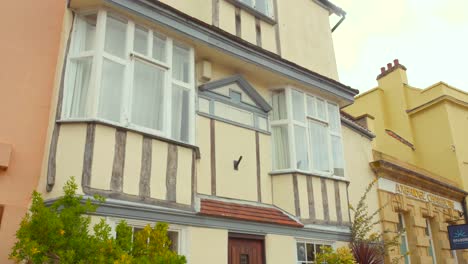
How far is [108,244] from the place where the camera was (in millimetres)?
4758

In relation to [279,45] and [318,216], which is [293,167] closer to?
[318,216]

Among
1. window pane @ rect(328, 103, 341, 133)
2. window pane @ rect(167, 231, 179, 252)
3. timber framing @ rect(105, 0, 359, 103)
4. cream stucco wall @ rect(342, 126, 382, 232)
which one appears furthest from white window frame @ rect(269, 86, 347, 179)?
window pane @ rect(167, 231, 179, 252)

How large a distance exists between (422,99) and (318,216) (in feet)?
33.9

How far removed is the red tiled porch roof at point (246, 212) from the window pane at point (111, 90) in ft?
→ 6.70

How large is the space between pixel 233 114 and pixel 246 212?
1.97 meters

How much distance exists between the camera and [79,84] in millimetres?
6812

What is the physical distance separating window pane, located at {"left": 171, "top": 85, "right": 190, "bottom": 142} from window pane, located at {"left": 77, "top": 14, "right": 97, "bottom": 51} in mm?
1500

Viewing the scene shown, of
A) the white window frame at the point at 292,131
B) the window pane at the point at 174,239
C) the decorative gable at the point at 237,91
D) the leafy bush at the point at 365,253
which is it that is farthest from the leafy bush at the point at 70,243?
the leafy bush at the point at 365,253

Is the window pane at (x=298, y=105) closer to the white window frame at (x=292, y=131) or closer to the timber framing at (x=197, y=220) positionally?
the white window frame at (x=292, y=131)

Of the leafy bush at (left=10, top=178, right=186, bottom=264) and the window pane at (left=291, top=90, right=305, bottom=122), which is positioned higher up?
the window pane at (left=291, top=90, right=305, bottom=122)

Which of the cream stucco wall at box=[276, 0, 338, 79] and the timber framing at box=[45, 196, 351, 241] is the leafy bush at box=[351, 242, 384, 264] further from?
the cream stucco wall at box=[276, 0, 338, 79]

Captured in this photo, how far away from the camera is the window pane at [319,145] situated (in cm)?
939

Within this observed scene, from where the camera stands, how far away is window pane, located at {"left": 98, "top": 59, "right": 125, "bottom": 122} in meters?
6.61

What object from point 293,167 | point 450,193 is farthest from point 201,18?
point 450,193
